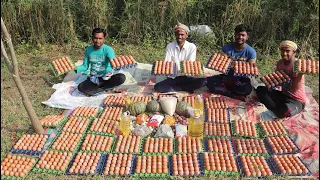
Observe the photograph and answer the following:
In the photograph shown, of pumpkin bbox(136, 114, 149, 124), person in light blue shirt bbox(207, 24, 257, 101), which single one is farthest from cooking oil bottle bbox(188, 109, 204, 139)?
person in light blue shirt bbox(207, 24, 257, 101)

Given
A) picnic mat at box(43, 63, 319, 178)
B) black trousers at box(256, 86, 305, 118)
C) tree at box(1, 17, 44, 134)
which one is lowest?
picnic mat at box(43, 63, 319, 178)

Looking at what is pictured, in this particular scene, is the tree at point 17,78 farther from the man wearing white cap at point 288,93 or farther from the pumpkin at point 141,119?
the man wearing white cap at point 288,93

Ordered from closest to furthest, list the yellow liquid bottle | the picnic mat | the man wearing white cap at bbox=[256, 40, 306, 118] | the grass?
the picnic mat
the yellow liquid bottle
the grass
the man wearing white cap at bbox=[256, 40, 306, 118]

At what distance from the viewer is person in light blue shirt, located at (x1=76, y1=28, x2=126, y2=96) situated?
646 cm

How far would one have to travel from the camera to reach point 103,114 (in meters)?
5.75

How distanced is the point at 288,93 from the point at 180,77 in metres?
2.17

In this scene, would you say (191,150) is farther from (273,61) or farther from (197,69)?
(273,61)

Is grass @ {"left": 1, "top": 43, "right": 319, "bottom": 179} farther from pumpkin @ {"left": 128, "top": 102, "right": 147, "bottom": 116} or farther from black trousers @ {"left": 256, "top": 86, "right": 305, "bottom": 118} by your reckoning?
pumpkin @ {"left": 128, "top": 102, "right": 147, "bottom": 116}

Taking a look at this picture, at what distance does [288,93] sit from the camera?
5750mm

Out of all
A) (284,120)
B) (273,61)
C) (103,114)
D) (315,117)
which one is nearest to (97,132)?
(103,114)

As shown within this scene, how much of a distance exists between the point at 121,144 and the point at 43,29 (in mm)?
4984

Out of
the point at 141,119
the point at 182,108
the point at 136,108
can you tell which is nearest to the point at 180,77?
the point at 182,108

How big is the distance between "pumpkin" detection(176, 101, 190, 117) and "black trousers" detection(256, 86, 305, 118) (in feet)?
5.00

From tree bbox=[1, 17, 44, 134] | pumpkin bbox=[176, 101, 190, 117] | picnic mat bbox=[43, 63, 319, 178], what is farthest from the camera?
pumpkin bbox=[176, 101, 190, 117]
